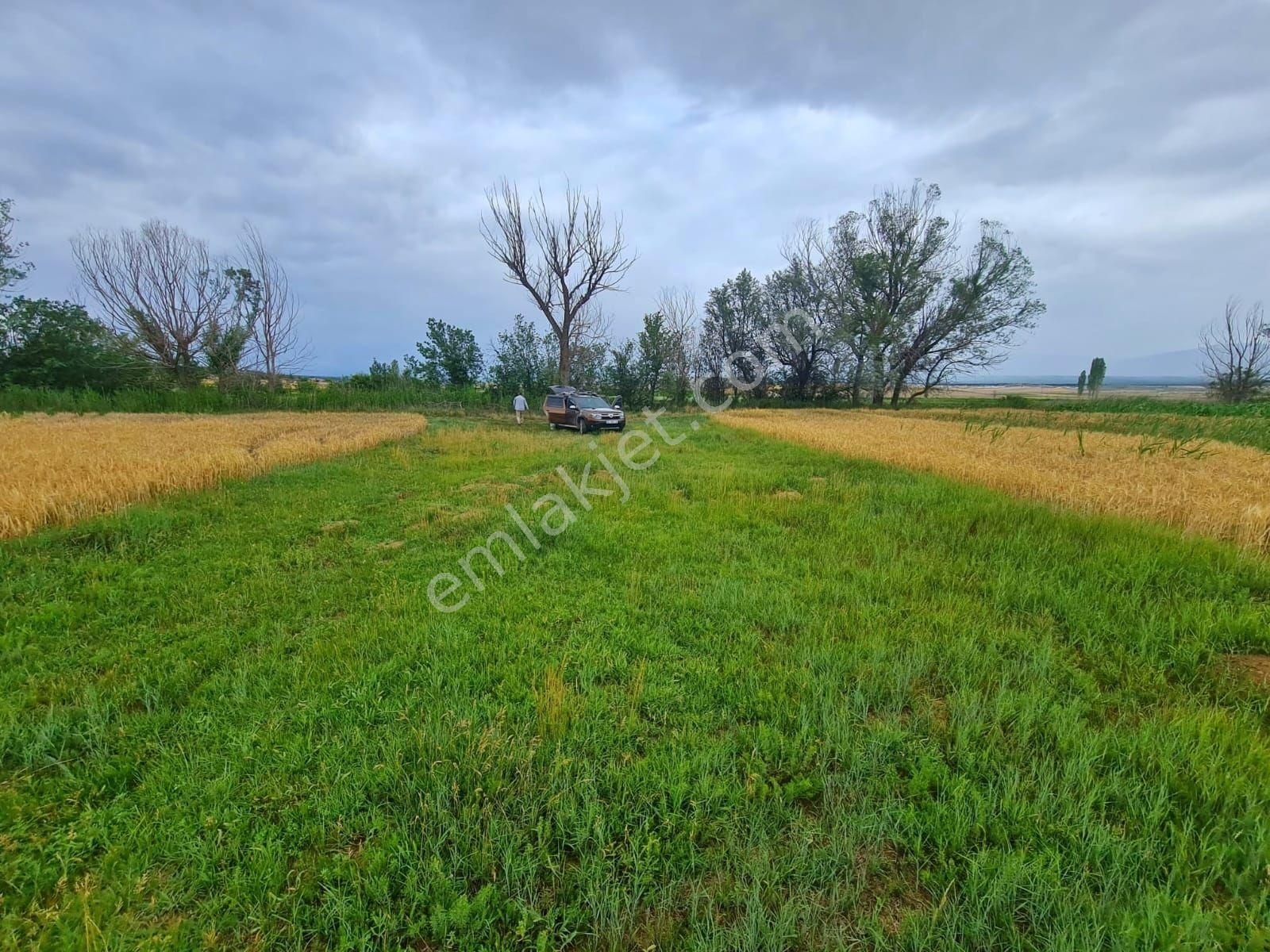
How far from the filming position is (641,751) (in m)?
2.31

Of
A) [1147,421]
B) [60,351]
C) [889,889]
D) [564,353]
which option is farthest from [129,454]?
[1147,421]

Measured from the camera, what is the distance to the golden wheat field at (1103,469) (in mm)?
5207

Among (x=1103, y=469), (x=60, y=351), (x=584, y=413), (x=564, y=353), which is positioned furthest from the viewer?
(x=564, y=353)

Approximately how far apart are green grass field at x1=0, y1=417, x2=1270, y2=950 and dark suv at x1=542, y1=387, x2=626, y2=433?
12657 mm

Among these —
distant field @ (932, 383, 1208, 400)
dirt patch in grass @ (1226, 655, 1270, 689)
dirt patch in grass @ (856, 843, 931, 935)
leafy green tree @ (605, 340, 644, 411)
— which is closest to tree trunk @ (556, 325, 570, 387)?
leafy green tree @ (605, 340, 644, 411)

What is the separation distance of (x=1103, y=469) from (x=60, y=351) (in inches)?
1496

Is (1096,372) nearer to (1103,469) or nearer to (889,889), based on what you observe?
(1103,469)

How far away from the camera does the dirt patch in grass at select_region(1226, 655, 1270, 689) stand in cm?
275

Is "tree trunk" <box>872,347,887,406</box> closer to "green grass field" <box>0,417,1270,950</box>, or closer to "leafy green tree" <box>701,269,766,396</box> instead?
"leafy green tree" <box>701,269,766,396</box>

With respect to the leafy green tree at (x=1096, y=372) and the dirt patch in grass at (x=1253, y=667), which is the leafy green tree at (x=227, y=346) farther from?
the leafy green tree at (x=1096, y=372)

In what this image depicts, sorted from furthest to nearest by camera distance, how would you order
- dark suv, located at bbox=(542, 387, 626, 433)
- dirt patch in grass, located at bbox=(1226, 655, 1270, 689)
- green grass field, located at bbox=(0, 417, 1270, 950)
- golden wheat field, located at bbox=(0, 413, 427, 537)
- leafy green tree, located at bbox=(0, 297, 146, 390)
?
1. leafy green tree, located at bbox=(0, 297, 146, 390)
2. dark suv, located at bbox=(542, 387, 626, 433)
3. golden wheat field, located at bbox=(0, 413, 427, 537)
4. dirt patch in grass, located at bbox=(1226, 655, 1270, 689)
5. green grass field, located at bbox=(0, 417, 1270, 950)

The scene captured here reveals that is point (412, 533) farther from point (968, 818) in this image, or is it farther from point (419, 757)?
point (968, 818)

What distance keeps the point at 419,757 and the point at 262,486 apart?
7414 mm

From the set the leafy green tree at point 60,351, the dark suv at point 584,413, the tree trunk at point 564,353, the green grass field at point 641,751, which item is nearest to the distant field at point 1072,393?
the tree trunk at point 564,353
